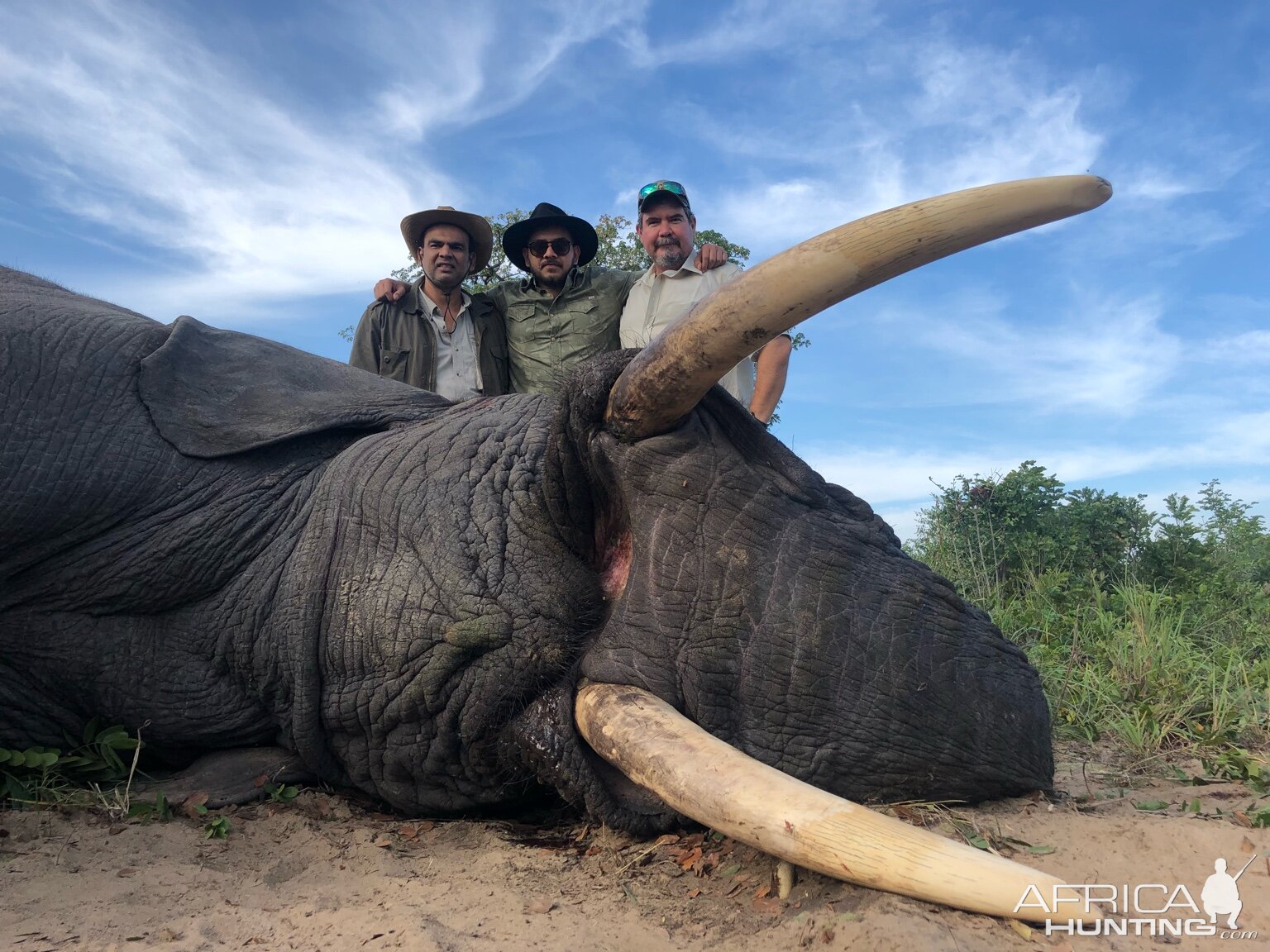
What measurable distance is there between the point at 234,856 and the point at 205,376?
1.68 meters

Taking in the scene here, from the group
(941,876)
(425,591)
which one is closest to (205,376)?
(425,591)

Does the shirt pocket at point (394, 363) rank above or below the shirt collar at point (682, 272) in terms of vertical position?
below

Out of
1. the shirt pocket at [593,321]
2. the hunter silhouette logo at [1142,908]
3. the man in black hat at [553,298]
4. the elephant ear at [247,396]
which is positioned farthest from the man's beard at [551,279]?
the hunter silhouette logo at [1142,908]

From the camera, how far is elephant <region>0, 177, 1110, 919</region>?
252 centimetres

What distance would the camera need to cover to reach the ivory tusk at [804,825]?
1956mm

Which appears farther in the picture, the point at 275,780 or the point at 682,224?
the point at 682,224

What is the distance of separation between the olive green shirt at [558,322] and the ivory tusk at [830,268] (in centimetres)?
406

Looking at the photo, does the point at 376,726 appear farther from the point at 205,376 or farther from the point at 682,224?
the point at 682,224

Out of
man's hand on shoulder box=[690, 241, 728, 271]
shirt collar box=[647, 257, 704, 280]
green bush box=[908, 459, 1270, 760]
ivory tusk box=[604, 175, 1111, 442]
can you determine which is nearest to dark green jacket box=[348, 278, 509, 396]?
shirt collar box=[647, 257, 704, 280]

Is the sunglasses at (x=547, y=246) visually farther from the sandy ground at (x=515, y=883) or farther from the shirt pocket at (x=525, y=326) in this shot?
the sandy ground at (x=515, y=883)

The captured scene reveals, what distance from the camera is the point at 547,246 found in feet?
21.3

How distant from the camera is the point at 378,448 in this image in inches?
134

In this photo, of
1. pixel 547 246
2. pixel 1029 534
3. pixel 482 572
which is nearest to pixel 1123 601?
pixel 1029 534

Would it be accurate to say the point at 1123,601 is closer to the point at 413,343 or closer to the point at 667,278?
the point at 667,278
